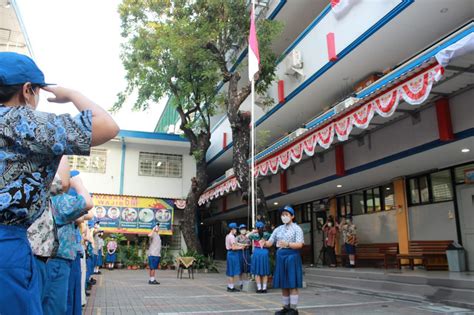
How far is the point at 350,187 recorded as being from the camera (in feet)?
51.0

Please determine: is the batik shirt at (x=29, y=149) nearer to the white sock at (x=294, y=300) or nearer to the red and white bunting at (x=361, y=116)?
the white sock at (x=294, y=300)

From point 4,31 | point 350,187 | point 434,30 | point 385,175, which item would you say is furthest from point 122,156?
point 434,30

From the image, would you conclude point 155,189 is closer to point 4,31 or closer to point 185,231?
point 185,231

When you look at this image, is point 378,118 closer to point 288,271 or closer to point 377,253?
point 377,253

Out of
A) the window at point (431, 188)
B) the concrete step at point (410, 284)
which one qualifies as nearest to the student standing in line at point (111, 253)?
the concrete step at point (410, 284)

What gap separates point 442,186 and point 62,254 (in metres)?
11.4

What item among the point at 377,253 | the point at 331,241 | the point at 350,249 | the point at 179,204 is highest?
the point at 179,204

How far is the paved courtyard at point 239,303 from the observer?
777 cm

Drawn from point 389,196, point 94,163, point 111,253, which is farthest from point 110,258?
point 389,196

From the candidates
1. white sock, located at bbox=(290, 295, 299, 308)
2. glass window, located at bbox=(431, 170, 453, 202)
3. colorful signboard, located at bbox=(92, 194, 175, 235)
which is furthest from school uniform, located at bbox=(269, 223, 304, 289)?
colorful signboard, located at bbox=(92, 194, 175, 235)

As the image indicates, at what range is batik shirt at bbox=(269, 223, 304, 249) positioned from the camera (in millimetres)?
7344

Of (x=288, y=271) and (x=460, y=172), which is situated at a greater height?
(x=460, y=172)

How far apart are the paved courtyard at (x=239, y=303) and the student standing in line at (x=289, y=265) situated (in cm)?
67

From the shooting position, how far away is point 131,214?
23891mm
